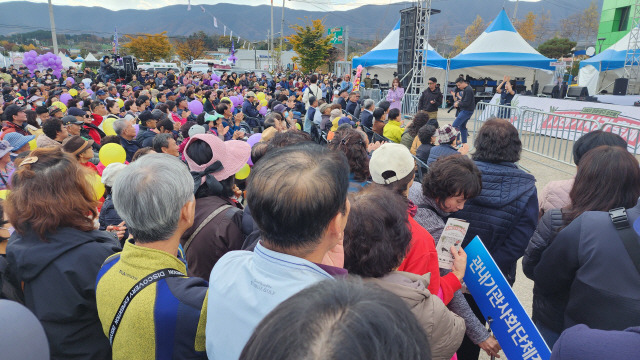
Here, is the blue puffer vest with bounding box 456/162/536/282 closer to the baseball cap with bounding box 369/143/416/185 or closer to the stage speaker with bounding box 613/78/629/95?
the baseball cap with bounding box 369/143/416/185

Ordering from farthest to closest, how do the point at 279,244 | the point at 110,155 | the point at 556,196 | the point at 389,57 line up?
the point at 389,57 < the point at 110,155 < the point at 556,196 < the point at 279,244

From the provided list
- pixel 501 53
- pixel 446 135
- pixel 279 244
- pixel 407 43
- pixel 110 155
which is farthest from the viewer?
pixel 501 53

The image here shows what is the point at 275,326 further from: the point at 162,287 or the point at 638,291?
the point at 638,291

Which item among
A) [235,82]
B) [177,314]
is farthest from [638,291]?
[235,82]

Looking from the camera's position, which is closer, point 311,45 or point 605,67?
point 605,67

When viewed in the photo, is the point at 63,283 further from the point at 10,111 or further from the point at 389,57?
the point at 389,57

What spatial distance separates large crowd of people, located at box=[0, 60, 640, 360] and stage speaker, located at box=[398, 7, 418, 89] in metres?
11.9

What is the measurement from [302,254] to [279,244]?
8cm

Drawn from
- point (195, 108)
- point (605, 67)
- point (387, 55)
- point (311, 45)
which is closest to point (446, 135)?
point (195, 108)

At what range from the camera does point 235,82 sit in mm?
21094

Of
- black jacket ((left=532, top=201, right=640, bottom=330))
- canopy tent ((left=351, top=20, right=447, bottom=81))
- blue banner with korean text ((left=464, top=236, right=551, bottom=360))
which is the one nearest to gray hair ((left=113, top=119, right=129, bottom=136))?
blue banner with korean text ((left=464, top=236, right=551, bottom=360))

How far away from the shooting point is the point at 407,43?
14.0 meters

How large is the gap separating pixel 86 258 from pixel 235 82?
20.6m

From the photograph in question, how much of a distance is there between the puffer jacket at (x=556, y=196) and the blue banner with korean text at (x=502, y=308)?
104 cm
